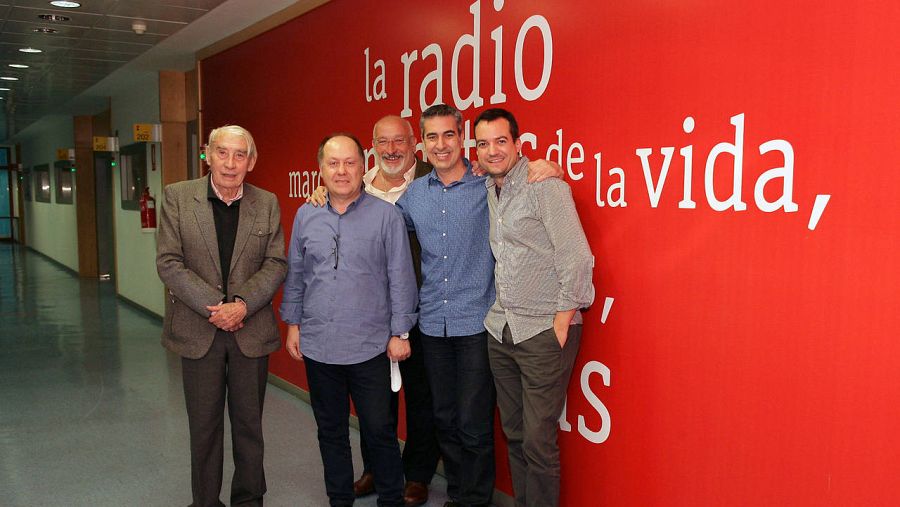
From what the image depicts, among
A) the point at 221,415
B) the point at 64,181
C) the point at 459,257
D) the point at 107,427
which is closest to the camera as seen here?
the point at 459,257

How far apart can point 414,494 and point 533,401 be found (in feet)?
3.35

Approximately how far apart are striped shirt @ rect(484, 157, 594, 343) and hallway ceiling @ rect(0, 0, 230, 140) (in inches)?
123

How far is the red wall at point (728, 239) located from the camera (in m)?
1.89

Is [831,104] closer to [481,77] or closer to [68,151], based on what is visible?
[481,77]

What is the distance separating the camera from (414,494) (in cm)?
331

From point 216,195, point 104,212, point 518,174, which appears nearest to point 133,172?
point 104,212

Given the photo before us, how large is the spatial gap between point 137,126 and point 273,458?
4.99m

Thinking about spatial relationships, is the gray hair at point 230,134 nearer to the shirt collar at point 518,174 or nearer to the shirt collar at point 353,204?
the shirt collar at point 353,204

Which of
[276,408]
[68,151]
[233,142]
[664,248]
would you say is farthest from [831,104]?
[68,151]

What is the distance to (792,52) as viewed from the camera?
2.01 metres

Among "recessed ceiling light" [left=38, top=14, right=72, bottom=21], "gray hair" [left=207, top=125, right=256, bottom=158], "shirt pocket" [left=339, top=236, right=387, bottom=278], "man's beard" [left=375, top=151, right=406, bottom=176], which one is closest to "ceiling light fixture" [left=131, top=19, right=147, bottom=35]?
"recessed ceiling light" [left=38, top=14, right=72, bottom=21]

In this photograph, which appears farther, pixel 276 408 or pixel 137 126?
pixel 137 126

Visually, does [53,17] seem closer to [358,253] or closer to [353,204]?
[353,204]

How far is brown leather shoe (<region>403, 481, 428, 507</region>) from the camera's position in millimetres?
3295
